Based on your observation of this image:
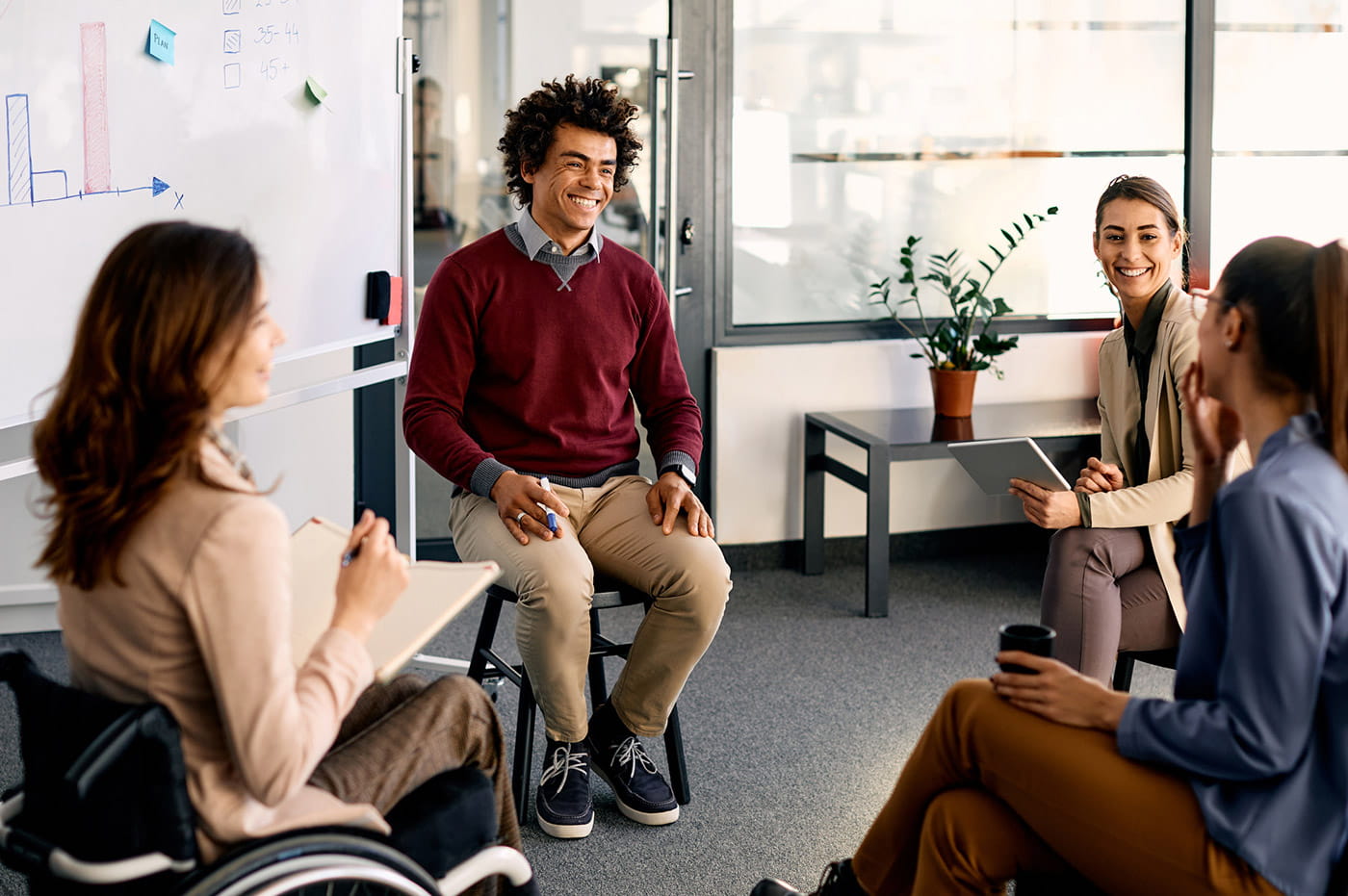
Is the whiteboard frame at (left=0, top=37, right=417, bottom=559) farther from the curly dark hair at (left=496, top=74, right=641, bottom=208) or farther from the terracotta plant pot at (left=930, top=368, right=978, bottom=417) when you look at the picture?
the terracotta plant pot at (left=930, top=368, right=978, bottom=417)

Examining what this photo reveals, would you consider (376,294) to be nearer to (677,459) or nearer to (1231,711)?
(677,459)

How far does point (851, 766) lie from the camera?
2549mm

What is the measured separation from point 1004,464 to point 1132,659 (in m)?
Result: 0.41

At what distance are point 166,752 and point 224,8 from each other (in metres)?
1.51

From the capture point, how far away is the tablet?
2.35m

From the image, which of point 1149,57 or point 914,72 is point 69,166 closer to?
point 914,72

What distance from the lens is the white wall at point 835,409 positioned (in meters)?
3.87

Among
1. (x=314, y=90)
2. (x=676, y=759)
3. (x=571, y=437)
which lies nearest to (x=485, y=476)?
→ (x=571, y=437)

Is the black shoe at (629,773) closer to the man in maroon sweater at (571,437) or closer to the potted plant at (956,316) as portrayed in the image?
the man in maroon sweater at (571,437)

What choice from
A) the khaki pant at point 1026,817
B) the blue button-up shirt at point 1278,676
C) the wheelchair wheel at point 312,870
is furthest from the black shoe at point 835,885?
the wheelchair wheel at point 312,870

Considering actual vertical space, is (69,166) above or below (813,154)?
below

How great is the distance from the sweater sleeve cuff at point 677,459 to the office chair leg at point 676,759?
446 mm

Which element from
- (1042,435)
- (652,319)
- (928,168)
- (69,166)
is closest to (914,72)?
(928,168)

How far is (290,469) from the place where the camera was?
138 inches
